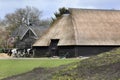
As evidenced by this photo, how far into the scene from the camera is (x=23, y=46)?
11544 cm

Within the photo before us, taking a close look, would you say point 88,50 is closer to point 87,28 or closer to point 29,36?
point 87,28

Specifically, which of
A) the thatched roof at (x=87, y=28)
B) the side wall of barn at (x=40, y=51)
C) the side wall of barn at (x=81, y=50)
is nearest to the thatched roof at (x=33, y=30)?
the side wall of barn at (x=40, y=51)

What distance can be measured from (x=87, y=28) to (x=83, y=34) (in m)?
1.74

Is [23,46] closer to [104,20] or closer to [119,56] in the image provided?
[104,20]

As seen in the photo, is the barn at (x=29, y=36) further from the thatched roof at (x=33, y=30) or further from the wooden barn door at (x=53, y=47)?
the wooden barn door at (x=53, y=47)

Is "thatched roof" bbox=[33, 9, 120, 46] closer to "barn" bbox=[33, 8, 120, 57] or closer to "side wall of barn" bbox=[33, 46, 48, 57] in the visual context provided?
"barn" bbox=[33, 8, 120, 57]

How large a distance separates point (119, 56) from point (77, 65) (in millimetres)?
959

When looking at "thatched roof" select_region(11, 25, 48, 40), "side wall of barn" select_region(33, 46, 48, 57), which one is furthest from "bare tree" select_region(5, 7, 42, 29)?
"side wall of barn" select_region(33, 46, 48, 57)

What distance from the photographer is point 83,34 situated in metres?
74.2

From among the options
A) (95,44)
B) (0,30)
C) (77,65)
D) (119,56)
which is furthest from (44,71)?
(0,30)

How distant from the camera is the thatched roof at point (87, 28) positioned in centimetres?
7394

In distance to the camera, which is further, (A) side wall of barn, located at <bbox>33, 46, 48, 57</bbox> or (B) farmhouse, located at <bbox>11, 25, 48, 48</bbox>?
(B) farmhouse, located at <bbox>11, 25, 48, 48</bbox>

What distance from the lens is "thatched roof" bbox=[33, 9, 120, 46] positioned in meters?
73.9

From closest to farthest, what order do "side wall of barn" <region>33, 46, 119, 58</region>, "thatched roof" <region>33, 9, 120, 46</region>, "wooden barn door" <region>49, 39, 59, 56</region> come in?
"side wall of barn" <region>33, 46, 119, 58</region> → "thatched roof" <region>33, 9, 120, 46</region> → "wooden barn door" <region>49, 39, 59, 56</region>
